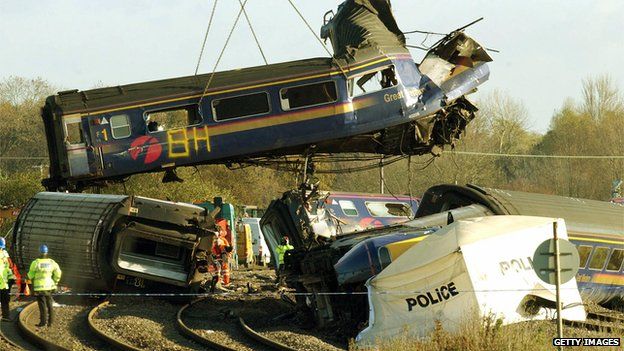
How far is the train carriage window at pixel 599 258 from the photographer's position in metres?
18.3

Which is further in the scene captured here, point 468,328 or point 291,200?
point 291,200

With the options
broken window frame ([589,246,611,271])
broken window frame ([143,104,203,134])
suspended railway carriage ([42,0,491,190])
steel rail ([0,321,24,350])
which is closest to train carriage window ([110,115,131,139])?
suspended railway carriage ([42,0,491,190])

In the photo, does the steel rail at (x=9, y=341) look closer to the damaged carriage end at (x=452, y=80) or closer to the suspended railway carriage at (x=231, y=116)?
the suspended railway carriage at (x=231, y=116)

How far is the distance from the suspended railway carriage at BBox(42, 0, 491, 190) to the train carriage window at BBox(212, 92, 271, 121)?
0.9 inches

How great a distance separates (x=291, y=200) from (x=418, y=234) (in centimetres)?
785

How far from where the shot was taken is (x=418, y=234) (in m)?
15.8

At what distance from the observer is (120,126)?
20.5 metres

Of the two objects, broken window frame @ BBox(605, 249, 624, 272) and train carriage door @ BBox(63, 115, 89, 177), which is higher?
train carriage door @ BBox(63, 115, 89, 177)

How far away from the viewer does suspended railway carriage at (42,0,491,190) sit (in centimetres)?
2048

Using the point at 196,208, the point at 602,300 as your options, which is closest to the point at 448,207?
the point at 602,300

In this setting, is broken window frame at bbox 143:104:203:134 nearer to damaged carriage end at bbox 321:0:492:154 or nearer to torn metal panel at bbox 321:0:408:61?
damaged carriage end at bbox 321:0:492:154

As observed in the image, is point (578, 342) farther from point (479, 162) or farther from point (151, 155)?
point (479, 162)

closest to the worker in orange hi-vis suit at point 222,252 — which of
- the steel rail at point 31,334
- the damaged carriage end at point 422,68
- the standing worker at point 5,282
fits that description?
the damaged carriage end at point 422,68

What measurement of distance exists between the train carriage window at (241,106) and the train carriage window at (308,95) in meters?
0.42
